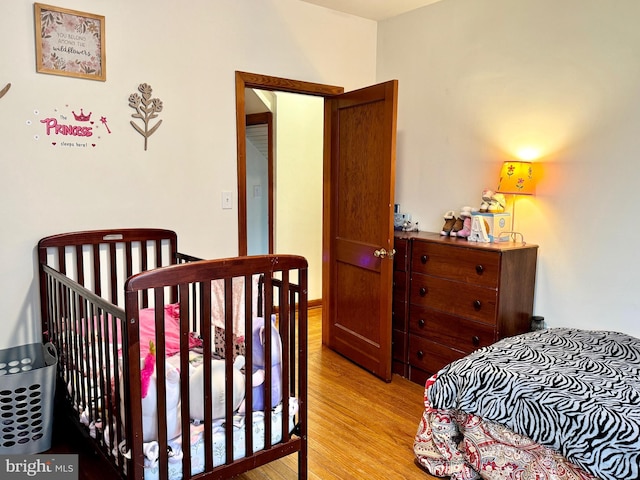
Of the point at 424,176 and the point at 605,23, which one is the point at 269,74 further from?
the point at 605,23

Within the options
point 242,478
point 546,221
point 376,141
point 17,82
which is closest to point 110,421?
point 242,478

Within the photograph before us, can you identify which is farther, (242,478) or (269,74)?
(269,74)

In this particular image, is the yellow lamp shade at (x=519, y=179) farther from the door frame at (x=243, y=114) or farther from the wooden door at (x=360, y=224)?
the door frame at (x=243, y=114)

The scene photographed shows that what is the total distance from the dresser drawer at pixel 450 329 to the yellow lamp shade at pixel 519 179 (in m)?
0.79

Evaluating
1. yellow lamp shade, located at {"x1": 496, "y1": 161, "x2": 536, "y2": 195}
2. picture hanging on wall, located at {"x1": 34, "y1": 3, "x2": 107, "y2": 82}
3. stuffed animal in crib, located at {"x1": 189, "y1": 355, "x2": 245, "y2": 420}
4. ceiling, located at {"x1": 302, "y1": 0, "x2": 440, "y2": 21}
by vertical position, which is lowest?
stuffed animal in crib, located at {"x1": 189, "y1": 355, "x2": 245, "y2": 420}

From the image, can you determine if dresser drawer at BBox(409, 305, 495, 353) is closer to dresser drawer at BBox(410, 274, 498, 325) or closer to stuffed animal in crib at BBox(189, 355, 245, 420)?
dresser drawer at BBox(410, 274, 498, 325)

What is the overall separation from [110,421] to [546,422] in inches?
61.4

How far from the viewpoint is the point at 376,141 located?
3.04 metres

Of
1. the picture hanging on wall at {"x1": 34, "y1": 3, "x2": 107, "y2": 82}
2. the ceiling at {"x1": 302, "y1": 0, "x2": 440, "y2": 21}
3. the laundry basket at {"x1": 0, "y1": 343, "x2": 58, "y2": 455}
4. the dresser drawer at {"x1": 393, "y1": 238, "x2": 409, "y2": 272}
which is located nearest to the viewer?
the laundry basket at {"x1": 0, "y1": 343, "x2": 58, "y2": 455}

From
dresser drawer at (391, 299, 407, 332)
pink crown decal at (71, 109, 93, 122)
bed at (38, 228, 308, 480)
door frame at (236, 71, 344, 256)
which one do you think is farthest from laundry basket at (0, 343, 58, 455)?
dresser drawer at (391, 299, 407, 332)

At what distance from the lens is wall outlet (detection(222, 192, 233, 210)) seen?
3014 mm

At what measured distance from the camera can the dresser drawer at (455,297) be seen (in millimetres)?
2629

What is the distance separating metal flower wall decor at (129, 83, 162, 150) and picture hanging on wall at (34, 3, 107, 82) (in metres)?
0.19

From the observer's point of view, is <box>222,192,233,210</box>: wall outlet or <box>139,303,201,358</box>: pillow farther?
<box>222,192,233,210</box>: wall outlet
